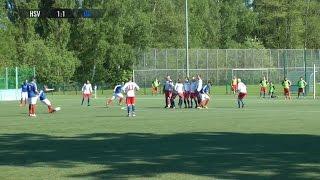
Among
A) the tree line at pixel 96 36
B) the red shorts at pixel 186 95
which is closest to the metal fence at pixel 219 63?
the tree line at pixel 96 36

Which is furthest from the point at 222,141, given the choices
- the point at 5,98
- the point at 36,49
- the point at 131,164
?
the point at 36,49

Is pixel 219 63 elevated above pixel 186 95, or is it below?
above

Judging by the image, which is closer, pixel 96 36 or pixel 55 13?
pixel 55 13

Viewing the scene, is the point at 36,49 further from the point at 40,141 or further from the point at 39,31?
the point at 40,141

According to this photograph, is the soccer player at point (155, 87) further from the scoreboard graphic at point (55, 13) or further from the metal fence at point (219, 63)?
the scoreboard graphic at point (55, 13)

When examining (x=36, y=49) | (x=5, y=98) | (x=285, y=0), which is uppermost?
(x=285, y=0)

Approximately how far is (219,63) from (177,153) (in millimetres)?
70454

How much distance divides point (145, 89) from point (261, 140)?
177 ft

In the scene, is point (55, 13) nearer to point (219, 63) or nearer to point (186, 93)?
point (219, 63)

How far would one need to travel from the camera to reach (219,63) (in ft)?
280

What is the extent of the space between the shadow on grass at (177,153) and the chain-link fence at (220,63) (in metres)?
53.2

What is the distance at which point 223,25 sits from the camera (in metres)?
109

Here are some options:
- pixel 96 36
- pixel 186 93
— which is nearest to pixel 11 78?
pixel 96 36

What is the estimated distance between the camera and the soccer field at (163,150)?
12578 millimetres
